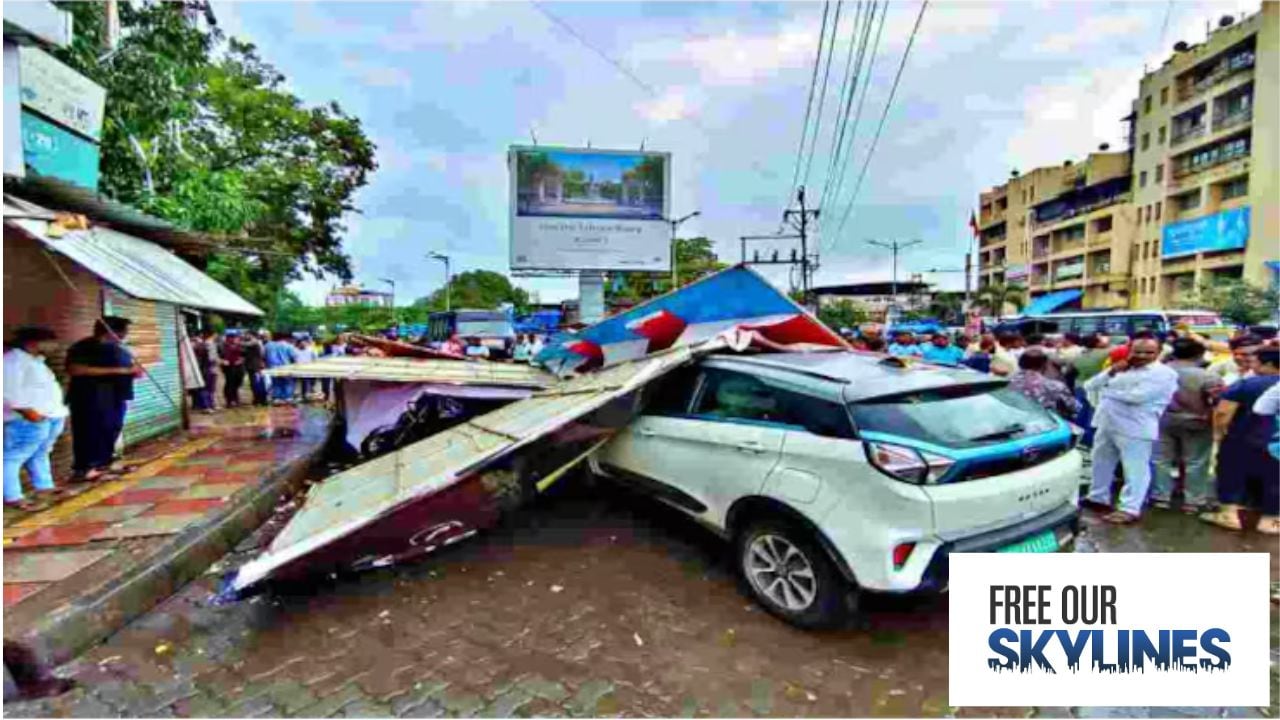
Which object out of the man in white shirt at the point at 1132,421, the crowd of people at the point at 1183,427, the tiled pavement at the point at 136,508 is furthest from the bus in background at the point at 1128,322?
the tiled pavement at the point at 136,508

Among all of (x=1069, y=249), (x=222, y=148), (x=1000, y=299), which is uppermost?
(x=1069, y=249)

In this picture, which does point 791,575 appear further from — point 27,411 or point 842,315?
point 842,315

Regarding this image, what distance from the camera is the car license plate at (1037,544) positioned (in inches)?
122

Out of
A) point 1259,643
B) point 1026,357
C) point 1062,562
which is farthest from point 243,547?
point 1026,357

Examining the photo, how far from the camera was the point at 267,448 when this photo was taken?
24.5ft

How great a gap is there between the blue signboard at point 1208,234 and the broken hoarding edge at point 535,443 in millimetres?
43834

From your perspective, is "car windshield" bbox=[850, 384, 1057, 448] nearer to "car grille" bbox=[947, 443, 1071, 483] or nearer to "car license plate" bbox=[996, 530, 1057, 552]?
"car grille" bbox=[947, 443, 1071, 483]

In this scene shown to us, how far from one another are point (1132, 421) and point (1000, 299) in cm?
5185

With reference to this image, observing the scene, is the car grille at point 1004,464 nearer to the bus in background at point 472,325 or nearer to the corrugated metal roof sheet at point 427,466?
the corrugated metal roof sheet at point 427,466

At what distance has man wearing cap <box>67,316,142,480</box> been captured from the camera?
5.70 metres

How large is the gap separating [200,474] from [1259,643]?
7915mm

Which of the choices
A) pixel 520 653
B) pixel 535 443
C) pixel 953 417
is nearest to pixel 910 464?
pixel 953 417

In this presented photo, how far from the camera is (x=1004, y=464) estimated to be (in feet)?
10.3

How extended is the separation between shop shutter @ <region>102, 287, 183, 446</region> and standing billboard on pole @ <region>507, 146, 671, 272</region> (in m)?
9.18
